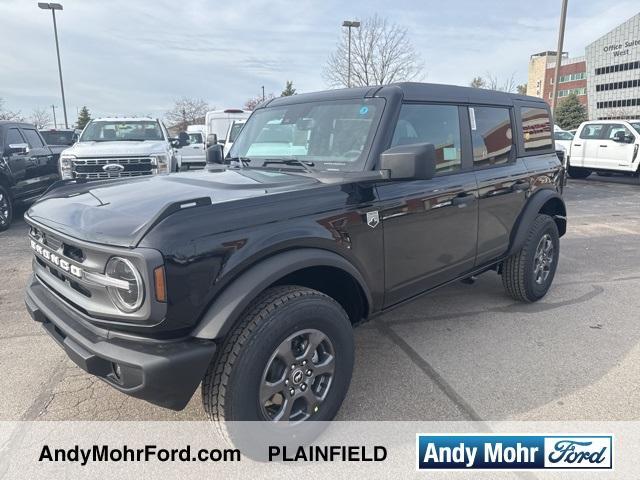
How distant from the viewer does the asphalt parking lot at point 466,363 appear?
2.86 metres

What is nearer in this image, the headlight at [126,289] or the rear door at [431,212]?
the headlight at [126,289]

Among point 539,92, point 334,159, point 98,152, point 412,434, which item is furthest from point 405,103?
point 539,92

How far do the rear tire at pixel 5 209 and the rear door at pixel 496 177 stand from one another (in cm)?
790

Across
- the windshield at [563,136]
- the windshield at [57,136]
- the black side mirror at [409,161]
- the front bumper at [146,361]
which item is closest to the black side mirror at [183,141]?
the black side mirror at [409,161]

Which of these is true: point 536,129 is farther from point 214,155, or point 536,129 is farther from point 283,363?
point 283,363

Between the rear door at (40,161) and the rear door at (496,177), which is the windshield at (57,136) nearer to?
the rear door at (40,161)

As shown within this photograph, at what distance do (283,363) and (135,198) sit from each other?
118 centimetres

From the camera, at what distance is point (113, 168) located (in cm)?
836

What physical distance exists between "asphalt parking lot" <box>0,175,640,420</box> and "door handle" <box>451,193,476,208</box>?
43.9 inches

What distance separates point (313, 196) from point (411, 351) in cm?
169

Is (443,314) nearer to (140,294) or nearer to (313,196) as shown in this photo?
(313,196)

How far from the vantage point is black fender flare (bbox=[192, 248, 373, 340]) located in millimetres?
2104

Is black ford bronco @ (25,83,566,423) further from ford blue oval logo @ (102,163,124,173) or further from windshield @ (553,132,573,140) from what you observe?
windshield @ (553,132,573,140)

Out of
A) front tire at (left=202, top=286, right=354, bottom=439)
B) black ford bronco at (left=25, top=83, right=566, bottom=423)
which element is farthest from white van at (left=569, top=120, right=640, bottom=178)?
front tire at (left=202, top=286, right=354, bottom=439)
